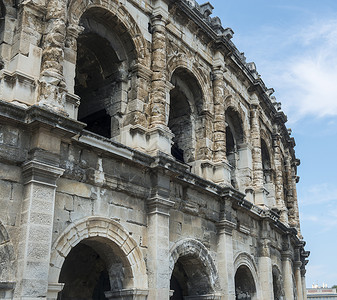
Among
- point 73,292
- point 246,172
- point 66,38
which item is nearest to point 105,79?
point 66,38

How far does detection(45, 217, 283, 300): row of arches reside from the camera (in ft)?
26.1

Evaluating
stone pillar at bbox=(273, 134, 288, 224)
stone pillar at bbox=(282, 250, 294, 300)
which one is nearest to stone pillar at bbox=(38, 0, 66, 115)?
stone pillar at bbox=(282, 250, 294, 300)

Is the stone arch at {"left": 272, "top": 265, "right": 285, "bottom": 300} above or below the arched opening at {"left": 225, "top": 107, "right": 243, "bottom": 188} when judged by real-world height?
below

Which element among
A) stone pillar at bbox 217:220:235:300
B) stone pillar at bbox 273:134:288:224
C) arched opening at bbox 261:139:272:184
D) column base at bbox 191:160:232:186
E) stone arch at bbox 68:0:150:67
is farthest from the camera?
arched opening at bbox 261:139:272:184

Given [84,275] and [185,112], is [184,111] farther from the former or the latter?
[84,275]

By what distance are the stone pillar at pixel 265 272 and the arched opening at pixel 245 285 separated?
38cm

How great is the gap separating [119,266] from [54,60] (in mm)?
3812

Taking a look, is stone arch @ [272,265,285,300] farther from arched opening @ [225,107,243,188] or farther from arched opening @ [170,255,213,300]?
arched opening @ [170,255,213,300]

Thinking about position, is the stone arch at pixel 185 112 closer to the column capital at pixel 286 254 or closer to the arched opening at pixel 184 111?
the arched opening at pixel 184 111

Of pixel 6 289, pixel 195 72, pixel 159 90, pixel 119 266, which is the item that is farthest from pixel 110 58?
pixel 6 289

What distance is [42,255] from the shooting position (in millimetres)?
6824

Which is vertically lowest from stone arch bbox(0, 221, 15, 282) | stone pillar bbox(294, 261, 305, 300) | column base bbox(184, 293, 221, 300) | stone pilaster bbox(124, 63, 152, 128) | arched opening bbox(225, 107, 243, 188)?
column base bbox(184, 293, 221, 300)

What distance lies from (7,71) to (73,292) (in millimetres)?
5560

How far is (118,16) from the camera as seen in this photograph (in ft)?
32.9
